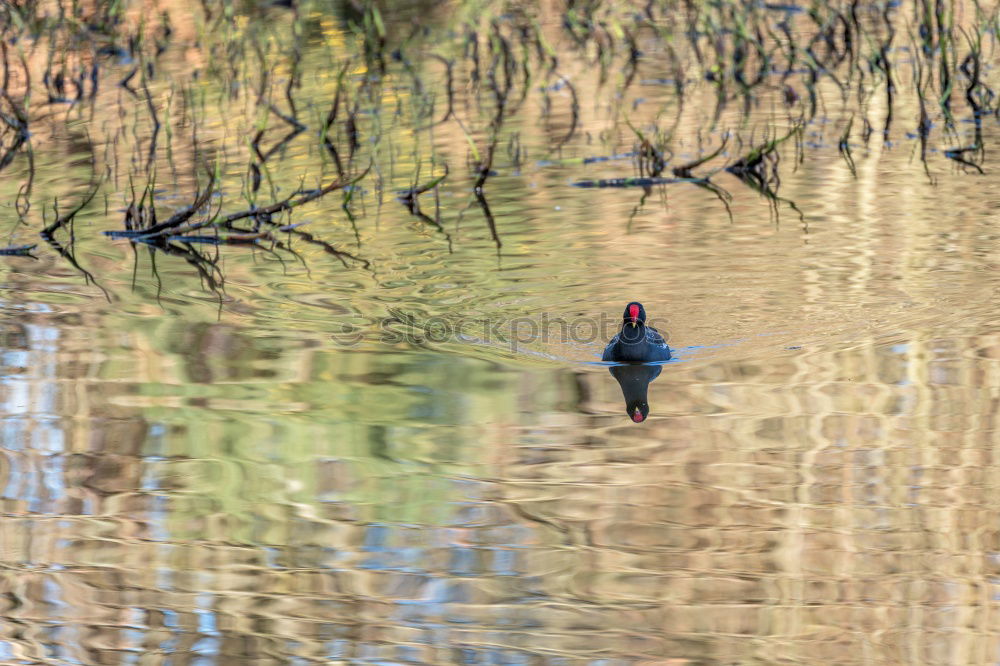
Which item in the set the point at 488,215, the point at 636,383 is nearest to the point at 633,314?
the point at 636,383

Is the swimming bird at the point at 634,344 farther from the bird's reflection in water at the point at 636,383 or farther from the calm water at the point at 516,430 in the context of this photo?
the calm water at the point at 516,430

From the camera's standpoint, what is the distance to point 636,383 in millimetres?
6816

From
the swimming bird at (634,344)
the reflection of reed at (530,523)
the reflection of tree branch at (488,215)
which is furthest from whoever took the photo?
the reflection of tree branch at (488,215)

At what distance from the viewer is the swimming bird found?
7.09 m

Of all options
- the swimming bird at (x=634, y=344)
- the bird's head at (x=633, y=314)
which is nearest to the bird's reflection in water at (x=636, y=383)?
the swimming bird at (x=634, y=344)

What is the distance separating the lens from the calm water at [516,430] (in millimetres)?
4609

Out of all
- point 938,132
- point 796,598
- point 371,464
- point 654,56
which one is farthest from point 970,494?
point 654,56

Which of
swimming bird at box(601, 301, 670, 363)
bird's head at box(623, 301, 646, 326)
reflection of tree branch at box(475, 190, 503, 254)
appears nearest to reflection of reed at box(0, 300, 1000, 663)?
swimming bird at box(601, 301, 670, 363)

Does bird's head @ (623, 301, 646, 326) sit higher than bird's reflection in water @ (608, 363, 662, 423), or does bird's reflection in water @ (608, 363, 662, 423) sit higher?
bird's head @ (623, 301, 646, 326)

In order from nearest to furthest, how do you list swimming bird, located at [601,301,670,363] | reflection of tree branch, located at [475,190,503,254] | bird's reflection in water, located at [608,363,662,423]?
bird's reflection in water, located at [608,363,662,423] → swimming bird, located at [601,301,670,363] → reflection of tree branch, located at [475,190,503,254]

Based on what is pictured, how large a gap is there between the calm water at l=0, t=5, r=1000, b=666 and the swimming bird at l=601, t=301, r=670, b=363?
15cm

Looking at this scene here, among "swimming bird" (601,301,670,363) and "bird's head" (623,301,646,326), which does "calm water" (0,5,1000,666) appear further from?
"bird's head" (623,301,646,326)

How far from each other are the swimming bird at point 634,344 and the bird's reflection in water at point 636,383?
0.04 meters

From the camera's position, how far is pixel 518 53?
598 inches
